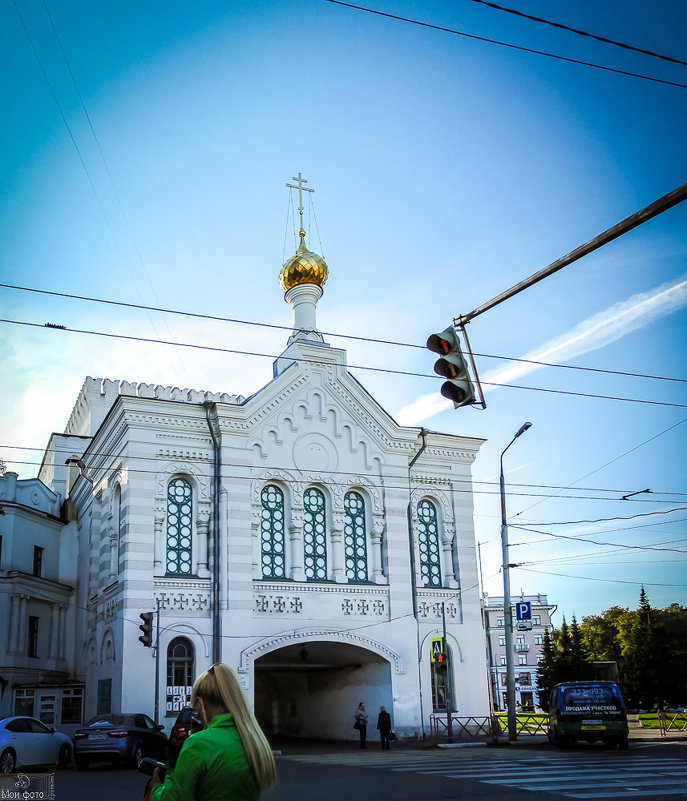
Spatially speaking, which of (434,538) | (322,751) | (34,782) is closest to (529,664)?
(434,538)

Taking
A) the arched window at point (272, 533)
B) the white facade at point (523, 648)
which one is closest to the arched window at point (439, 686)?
the arched window at point (272, 533)

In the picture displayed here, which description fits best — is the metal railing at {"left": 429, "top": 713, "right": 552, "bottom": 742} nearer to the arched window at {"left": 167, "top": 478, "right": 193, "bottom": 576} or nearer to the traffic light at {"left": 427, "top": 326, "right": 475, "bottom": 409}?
the arched window at {"left": 167, "top": 478, "right": 193, "bottom": 576}

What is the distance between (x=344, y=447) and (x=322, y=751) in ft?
34.7

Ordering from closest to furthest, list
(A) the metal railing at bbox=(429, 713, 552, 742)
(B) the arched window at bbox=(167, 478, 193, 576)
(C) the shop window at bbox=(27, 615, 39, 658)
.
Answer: (B) the arched window at bbox=(167, 478, 193, 576) → (A) the metal railing at bbox=(429, 713, 552, 742) → (C) the shop window at bbox=(27, 615, 39, 658)

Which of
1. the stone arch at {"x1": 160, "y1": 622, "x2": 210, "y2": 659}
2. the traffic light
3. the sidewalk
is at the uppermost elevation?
the traffic light

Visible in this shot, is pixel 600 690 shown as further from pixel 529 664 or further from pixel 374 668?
pixel 529 664

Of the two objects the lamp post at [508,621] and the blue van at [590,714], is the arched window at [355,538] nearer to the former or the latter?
Answer: the lamp post at [508,621]

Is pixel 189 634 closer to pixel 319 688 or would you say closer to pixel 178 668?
pixel 178 668

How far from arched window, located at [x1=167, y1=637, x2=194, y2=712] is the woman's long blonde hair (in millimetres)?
23676

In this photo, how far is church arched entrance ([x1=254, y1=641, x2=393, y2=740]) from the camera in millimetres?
30344

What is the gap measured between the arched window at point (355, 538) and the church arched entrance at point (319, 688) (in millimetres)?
2609

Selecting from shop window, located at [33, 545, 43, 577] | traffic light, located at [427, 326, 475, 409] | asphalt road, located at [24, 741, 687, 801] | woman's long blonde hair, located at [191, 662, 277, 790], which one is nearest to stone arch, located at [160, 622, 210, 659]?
asphalt road, located at [24, 741, 687, 801]

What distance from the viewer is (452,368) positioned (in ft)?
36.0

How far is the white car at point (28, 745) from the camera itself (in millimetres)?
17828
